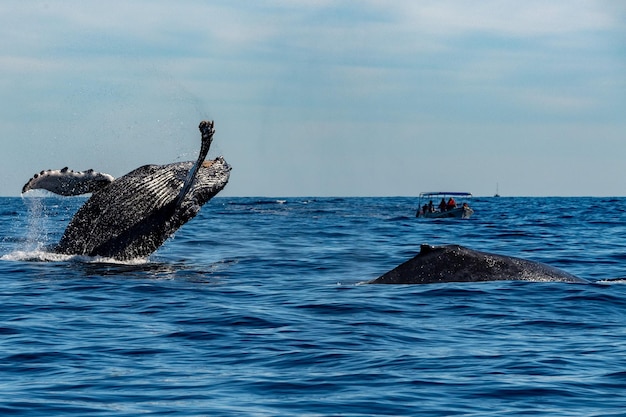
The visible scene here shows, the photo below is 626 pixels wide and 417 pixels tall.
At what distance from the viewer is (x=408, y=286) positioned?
1259 cm

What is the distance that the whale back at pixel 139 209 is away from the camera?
14.6m

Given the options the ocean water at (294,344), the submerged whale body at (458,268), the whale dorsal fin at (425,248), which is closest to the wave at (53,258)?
the ocean water at (294,344)

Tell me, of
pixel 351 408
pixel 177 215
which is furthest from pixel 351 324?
pixel 177 215

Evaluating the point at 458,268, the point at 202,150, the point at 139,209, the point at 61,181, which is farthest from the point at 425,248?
the point at 61,181

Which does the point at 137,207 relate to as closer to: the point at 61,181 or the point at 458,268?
the point at 61,181

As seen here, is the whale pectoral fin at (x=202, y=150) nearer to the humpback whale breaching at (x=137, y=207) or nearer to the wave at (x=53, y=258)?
the humpback whale breaching at (x=137, y=207)

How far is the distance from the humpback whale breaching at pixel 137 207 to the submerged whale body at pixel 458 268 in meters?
3.49

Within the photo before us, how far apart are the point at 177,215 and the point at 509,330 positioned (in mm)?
6170

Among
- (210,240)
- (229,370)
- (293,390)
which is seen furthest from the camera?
(210,240)

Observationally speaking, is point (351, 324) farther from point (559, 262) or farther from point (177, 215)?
point (559, 262)

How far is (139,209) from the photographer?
14.6 metres

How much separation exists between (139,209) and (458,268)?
4.83m

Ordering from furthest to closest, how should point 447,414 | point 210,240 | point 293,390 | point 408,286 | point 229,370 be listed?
1. point 210,240
2. point 408,286
3. point 229,370
4. point 293,390
5. point 447,414

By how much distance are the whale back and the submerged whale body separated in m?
3.49
